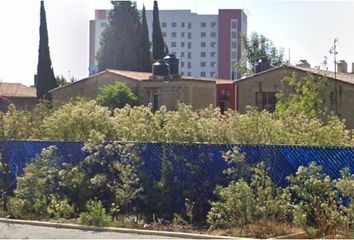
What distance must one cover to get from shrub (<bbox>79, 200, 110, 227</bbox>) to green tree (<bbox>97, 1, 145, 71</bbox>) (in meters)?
52.8

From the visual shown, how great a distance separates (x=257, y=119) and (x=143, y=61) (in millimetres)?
51657

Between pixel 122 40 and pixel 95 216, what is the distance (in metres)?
55.8

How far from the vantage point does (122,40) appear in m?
66.5

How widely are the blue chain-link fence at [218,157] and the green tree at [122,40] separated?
51.0 meters

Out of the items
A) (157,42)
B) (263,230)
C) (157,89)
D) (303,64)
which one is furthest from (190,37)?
(263,230)

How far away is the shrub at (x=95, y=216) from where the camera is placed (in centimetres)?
1195

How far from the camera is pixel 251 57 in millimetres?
54312

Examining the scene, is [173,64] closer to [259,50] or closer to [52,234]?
[259,50]

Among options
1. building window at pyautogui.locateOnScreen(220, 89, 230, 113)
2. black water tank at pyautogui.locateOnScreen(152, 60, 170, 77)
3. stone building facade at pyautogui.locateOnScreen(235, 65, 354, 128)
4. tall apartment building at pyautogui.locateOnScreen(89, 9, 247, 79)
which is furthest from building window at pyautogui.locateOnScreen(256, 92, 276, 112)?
tall apartment building at pyautogui.locateOnScreen(89, 9, 247, 79)

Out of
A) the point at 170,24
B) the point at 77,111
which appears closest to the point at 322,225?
the point at 77,111

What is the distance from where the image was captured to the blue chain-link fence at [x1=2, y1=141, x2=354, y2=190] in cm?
1152

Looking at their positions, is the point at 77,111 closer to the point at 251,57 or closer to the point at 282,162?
the point at 282,162

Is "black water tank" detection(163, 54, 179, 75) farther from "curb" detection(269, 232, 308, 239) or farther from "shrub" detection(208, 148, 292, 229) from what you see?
"curb" detection(269, 232, 308, 239)

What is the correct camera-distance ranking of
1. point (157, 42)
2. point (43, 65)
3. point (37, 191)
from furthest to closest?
1. point (157, 42)
2. point (43, 65)
3. point (37, 191)
